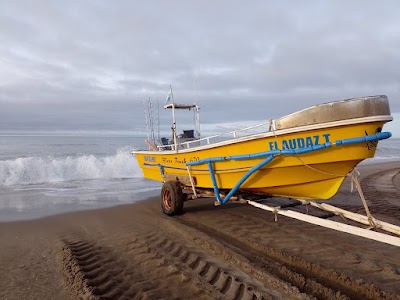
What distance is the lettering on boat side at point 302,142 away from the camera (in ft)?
14.9

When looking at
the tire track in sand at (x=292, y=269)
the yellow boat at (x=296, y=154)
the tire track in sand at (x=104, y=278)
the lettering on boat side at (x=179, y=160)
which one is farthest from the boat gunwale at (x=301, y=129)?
the tire track in sand at (x=104, y=278)

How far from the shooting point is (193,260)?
4.43 m

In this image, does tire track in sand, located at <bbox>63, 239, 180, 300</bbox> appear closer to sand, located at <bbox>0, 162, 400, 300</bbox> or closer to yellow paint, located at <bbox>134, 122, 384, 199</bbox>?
sand, located at <bbox>0, 162, 400, 300</bbox>

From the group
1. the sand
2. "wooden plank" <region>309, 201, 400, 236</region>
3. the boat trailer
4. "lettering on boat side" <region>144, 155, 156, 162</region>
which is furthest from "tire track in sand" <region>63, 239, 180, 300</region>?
"lettering on boat side" <region>144, 155, 156, 162</region>

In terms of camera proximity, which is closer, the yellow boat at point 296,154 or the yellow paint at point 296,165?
the yellow boat at point 296,154

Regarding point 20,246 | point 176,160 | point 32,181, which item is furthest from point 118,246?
point 32,181

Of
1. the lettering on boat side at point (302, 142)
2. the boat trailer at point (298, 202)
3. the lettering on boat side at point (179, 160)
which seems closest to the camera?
the boat trailer at point (298, 202)

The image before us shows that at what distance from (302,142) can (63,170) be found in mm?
15757

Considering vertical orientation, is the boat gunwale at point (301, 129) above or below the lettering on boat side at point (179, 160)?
above

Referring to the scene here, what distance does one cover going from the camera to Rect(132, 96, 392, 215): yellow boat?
425 centimetres

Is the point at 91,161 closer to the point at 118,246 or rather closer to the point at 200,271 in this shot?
the point at 118,246

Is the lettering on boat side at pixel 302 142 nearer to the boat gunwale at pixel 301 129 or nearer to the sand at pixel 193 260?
the boat gunwale at pixel 301 129

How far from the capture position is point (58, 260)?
462 centimetres

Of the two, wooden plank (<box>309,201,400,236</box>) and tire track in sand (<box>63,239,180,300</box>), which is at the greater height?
wooden plank (<box>309,201,400,236</box>)
